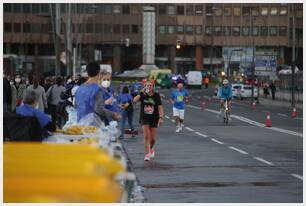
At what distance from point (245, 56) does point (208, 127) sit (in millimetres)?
78891

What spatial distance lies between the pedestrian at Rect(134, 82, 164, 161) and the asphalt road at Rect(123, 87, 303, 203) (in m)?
0.34

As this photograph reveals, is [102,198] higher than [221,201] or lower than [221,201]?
higher

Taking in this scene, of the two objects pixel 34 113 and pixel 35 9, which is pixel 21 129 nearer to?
pixel 34 113

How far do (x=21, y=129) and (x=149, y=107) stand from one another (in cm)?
938

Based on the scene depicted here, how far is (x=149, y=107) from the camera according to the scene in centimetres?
1948

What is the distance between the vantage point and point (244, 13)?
149 metres

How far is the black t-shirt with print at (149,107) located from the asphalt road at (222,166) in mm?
814

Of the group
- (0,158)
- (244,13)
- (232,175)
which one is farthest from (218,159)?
(244,13)

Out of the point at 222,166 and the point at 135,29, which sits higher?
the point at 135,29

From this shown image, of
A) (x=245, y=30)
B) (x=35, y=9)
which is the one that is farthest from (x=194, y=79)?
(x=245, y=30)

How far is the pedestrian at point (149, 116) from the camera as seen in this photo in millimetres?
19344

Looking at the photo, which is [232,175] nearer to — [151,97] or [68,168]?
[151,97]

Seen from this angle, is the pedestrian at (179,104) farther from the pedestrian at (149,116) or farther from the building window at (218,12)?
the building window at (218,12)

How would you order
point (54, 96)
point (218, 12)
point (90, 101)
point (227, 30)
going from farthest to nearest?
point (218, 12)
point (227, 30)
point (54, 96)
point (90, 101)
